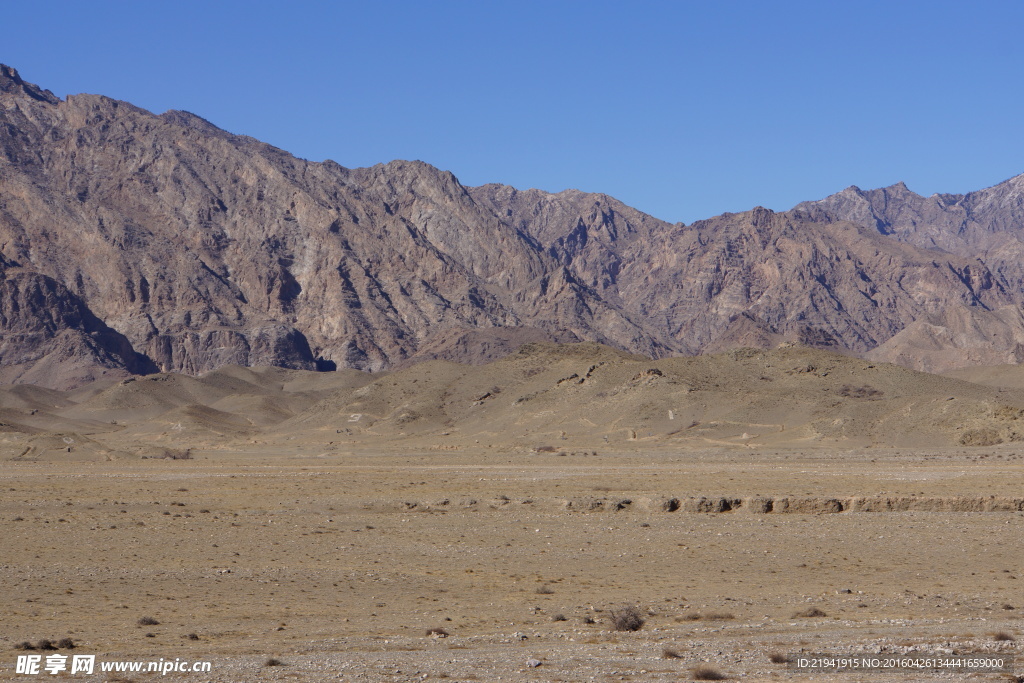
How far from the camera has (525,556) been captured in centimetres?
3503

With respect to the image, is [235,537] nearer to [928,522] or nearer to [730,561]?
[730,561]

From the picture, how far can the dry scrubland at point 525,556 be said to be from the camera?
2116cm

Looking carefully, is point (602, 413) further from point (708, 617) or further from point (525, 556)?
point (708, 617)

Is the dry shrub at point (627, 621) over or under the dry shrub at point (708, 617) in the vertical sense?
over

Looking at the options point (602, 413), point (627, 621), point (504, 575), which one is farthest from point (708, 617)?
point (602, 413)

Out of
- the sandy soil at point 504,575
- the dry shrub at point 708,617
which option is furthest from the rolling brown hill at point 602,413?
the dry shrub at point 708,617

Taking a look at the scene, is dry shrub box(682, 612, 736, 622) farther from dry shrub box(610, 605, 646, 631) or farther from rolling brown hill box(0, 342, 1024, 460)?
rolling brown hill box(0, 342, 1024, 460)

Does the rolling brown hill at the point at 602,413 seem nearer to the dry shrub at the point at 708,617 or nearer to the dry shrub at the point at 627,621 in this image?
the dry shrub at the point at 708,617

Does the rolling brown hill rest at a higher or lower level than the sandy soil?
higher

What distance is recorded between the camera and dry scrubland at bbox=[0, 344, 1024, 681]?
69.4 feet

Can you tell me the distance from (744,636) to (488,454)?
2966 inches

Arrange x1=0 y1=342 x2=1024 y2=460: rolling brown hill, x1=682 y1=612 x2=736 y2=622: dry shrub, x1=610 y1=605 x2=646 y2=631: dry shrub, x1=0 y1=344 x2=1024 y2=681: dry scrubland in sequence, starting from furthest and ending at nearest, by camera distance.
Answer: x1=0 y1=342 x2=1024 y2=460: rolling brown hill
x1=682 y1=612 x2=736 y2=622: dry shrub
x1=610 y1=605 x2=646 y2=631: dry shrub
x1=0 y1=344 x2=1024 y2=681: dry scrubland

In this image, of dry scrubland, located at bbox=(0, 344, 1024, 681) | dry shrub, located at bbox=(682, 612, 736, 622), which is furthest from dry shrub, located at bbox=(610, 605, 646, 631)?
dry shrub, located at bbox=(682, 612, 736, 622)

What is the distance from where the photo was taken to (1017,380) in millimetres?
176125
